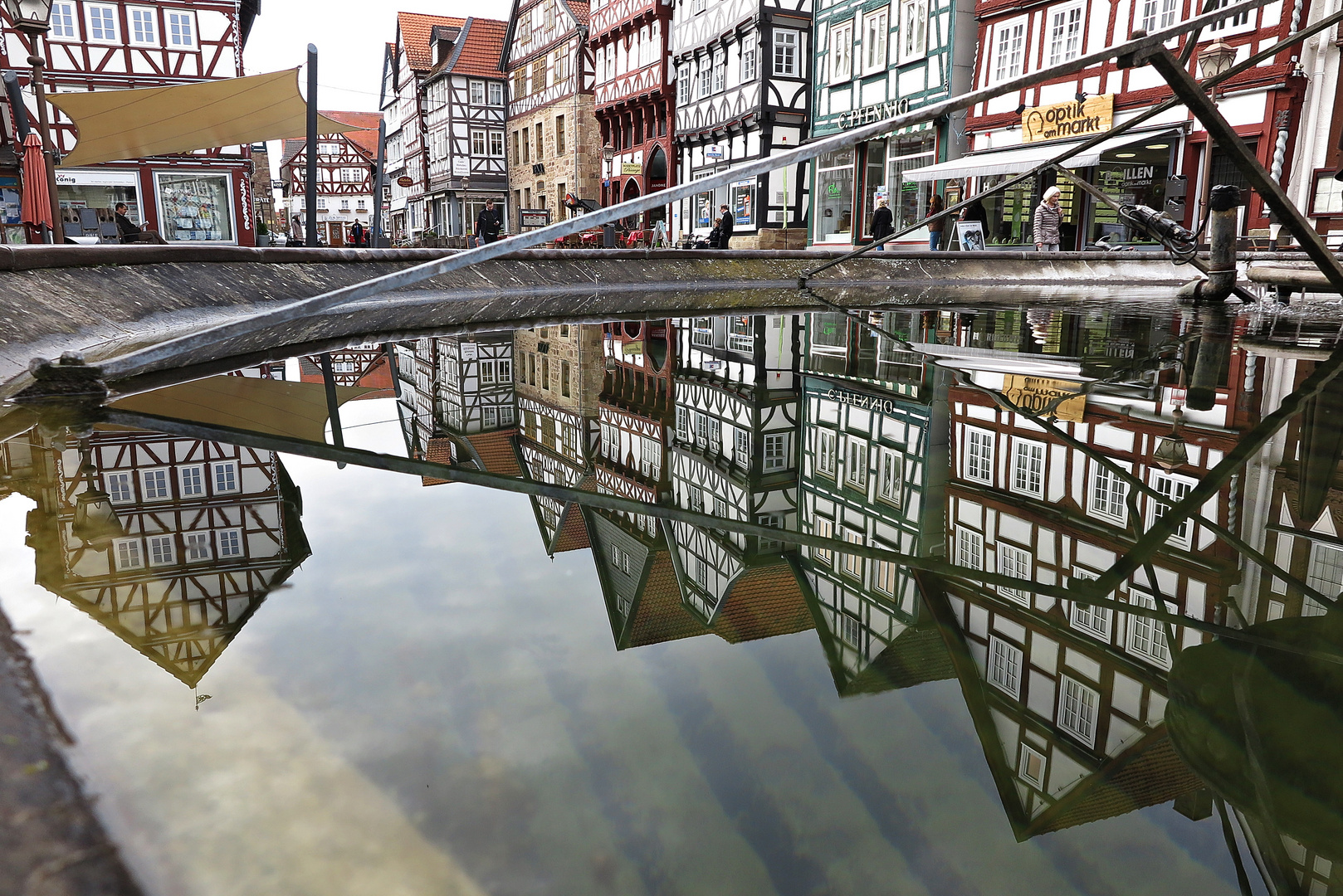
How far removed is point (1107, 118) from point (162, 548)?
69.6 ft

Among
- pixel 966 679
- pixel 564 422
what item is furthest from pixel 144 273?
pixel 966 679

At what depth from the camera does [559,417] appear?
372 centimetres

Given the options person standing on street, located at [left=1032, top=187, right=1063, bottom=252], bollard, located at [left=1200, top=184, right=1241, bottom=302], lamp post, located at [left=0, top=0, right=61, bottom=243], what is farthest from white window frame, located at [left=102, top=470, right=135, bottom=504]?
person standing on street, located at [left=1032, top=187, right=1063, bottom=252]

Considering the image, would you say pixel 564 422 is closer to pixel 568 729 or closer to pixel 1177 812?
pixel 568 729

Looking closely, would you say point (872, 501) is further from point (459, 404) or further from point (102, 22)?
point (102, 22)

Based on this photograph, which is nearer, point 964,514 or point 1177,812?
point 1177,812

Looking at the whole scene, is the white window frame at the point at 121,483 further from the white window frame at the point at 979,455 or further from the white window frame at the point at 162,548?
the white window frame at the point at 979,455

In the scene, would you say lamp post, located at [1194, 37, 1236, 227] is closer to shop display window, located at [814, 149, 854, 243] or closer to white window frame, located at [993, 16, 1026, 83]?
white window frame, located at [993, 16, 1026, 83]

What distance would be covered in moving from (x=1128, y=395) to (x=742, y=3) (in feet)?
91.9

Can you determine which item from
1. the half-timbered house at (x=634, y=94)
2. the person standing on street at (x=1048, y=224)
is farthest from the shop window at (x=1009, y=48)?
the half-timbered house at (x=634, y=94)

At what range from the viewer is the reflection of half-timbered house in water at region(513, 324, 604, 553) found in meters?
2.18

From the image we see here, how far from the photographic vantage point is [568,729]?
1.13 m

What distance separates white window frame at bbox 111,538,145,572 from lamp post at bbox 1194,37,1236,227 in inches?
576

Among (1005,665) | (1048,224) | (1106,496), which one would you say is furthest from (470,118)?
(1005,665)
